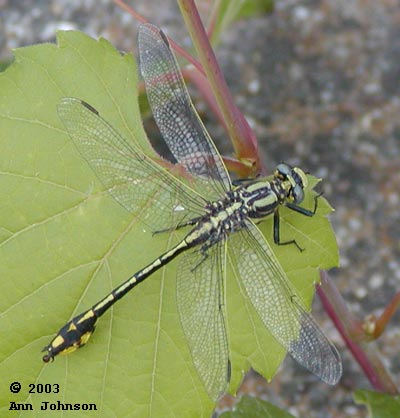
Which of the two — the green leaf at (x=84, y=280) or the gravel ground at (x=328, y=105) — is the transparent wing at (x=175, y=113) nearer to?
the green leaf at (x=84, y=280)

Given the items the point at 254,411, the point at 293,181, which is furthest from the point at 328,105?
the point at 254,411

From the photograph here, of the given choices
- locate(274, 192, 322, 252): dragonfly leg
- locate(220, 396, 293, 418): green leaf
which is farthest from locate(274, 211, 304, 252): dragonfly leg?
locate(220, 396, 293, 418): green leaf

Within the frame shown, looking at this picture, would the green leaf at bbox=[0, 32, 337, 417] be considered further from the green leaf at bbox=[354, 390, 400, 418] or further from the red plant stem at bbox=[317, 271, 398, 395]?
the green leaf at bbox=[354, 390, 400, 418]

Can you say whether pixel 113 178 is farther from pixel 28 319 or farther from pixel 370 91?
pixel 370 91

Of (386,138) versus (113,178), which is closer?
(113,178)

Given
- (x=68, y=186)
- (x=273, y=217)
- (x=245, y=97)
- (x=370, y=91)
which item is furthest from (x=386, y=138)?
(x=68, y=186)

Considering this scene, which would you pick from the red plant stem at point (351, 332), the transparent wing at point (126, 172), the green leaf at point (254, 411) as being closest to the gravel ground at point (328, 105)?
the red plant stem at point (351, 332)
